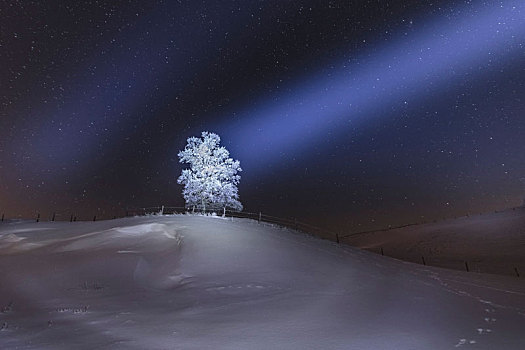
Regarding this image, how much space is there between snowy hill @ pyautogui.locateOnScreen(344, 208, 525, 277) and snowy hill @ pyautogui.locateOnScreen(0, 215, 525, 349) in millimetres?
28978

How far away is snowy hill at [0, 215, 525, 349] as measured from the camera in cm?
893

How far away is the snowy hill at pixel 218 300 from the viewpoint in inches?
352

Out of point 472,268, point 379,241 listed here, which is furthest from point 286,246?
point 379,241

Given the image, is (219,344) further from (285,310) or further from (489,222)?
(489,222)

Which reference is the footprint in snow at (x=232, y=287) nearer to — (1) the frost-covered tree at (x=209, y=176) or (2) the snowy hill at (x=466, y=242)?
(1) the frost-covered tree at (x=209, y=176)

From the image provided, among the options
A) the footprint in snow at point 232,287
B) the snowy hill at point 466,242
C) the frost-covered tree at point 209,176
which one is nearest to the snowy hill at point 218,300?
the footprint in snow at point 232,287

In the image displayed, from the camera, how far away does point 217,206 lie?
135ft

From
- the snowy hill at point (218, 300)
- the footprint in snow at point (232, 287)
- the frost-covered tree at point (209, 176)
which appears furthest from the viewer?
the frost-covered tree at point (209, 176)

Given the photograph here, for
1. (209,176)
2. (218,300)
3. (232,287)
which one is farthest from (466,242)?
(218,300)

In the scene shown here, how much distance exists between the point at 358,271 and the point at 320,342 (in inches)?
437

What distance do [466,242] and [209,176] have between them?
4563cm

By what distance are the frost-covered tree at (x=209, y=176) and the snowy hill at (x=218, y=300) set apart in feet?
57.1

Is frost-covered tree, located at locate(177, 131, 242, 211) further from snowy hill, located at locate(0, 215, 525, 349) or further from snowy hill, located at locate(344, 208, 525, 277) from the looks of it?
snowy hill, located at locate(344, 208, 525, 277)

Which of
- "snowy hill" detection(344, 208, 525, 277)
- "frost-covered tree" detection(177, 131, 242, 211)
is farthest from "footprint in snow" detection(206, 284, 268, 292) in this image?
"snowy hill" detection(344, 208, 525, 277)
